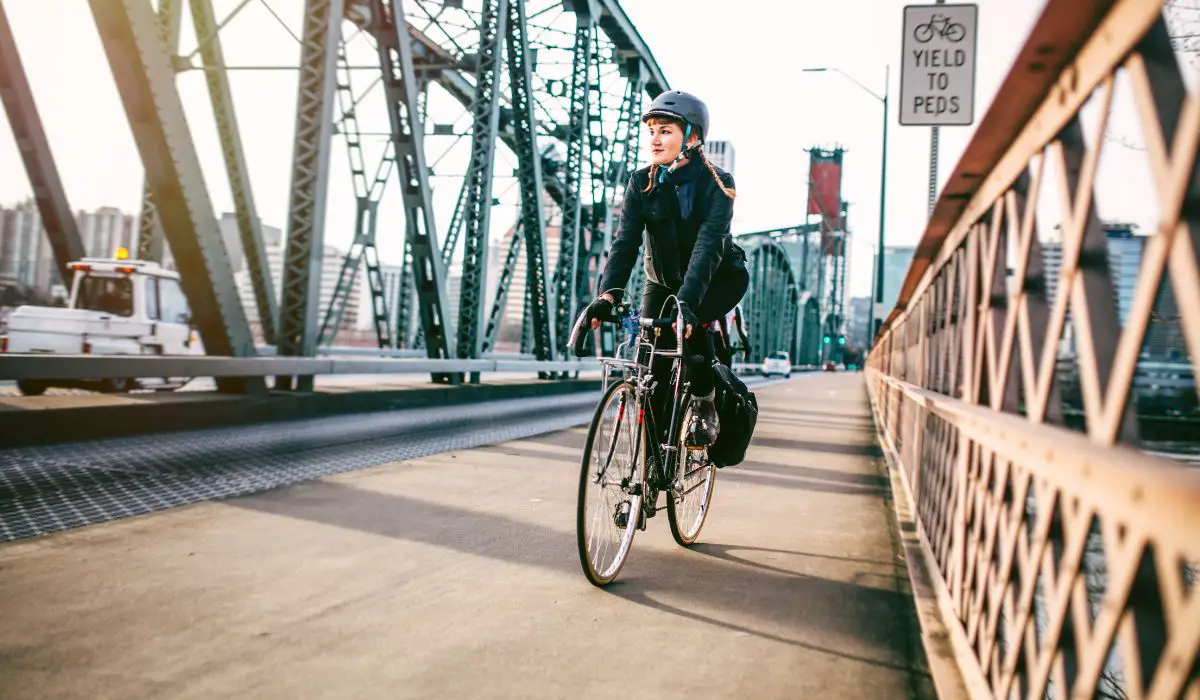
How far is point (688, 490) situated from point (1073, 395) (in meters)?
2.57

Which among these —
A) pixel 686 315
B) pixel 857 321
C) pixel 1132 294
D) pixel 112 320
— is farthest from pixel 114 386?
pixel 857 321

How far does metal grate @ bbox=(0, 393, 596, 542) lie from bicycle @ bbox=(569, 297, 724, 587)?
85.6 inches

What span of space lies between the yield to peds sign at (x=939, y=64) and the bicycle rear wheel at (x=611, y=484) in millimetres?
6615

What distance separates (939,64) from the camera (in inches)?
350

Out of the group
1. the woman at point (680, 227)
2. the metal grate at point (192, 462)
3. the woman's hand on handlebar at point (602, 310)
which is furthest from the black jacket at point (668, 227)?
the metal grate at point (192, 462)

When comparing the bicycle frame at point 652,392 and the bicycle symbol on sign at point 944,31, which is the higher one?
the bicycle symbol on sign at point 944,31

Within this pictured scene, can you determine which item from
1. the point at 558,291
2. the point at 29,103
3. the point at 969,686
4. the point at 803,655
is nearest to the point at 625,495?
the point at 803,655

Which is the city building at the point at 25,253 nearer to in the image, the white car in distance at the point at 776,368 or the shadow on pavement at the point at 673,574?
the shadow on pavement at the point at 673,574

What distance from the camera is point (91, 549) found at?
343cm

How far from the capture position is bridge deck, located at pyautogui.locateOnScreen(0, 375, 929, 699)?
2.37 metres

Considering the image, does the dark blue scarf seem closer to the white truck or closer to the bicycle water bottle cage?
the bicycle water bottle cage

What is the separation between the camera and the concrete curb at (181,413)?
6.05 m

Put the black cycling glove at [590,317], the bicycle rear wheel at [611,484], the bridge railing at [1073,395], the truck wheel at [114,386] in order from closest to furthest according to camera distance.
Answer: the bridge railing at [1073,395]
the bicycle rear wheel at [611,484]
the black cycling glove at [590,317]
the truck wheel at [114,386]

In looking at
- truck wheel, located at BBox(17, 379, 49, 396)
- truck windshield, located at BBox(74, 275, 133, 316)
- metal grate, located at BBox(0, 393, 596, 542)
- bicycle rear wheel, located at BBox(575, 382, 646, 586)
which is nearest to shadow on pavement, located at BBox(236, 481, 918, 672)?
bicycle rear wheel, located at BBox(575, 382, 646, 586)
